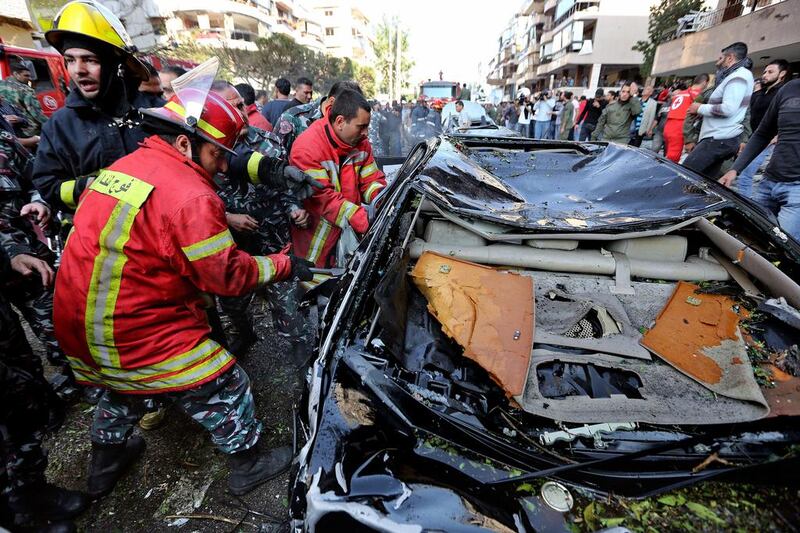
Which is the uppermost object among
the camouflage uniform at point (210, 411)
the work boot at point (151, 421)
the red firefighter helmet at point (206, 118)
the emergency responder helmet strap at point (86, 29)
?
the emergency responder helmet strap at point (86, 29)

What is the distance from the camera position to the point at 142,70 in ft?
6.96

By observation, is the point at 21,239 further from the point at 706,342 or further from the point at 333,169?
the point at 706,342

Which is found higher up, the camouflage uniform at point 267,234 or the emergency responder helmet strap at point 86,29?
the emergency responder helmet strap at point 86,29

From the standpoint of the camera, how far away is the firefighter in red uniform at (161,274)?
4.51 ft

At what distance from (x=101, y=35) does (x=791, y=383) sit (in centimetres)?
323

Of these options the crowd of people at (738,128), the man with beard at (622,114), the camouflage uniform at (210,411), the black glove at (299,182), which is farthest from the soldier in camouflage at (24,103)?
the man with beard at (622,114)

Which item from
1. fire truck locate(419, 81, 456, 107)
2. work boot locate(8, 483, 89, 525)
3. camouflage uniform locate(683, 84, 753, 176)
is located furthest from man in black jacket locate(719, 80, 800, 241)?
fire truck locate(419, 81, 456, 107)

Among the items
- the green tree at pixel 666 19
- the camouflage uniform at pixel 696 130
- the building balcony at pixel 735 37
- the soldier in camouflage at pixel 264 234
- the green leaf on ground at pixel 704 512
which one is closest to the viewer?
the green leaf on ground at pixel 704 512

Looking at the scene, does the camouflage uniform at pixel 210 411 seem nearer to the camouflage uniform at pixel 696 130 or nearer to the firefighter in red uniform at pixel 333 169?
the firefighter in red uniform at pixel 333 169

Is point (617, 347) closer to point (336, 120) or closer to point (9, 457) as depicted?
point (336, 120)

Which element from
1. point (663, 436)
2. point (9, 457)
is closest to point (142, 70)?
point (9, 457)

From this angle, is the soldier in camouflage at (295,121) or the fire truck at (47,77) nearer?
the soldier in camouflage at (295,121)

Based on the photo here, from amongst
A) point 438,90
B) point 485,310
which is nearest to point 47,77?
A: point 485,310

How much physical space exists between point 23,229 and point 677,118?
7346mm
